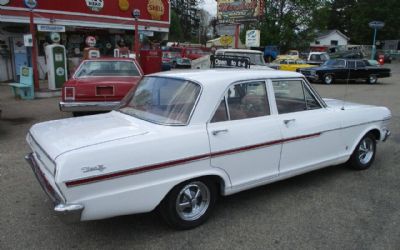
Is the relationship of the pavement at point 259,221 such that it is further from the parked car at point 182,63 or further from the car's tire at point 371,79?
the parked car at point 182,63

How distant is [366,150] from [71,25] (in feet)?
49.7

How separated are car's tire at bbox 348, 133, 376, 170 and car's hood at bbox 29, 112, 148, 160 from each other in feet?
10.7

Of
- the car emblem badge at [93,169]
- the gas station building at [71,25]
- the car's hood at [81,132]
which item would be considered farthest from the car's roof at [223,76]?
the gas station building at [71,25]

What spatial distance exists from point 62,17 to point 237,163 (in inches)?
605

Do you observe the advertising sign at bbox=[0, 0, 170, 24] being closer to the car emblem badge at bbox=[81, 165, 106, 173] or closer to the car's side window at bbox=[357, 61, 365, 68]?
the car's side window at bbox=[357, 61, 365, 68]

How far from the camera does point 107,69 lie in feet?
29.5

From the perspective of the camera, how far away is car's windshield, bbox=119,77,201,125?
3.63 m

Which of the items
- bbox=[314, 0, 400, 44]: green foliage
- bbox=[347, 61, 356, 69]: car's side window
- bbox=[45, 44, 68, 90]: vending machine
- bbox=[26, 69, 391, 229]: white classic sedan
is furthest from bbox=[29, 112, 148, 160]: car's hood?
bbox=[314, 0, 400, 44]: green foliage

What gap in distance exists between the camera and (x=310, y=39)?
4297 cm

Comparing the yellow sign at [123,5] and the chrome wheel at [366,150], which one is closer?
the chrome wheel at [366,150]

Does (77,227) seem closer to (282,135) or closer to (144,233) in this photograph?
(144,233)

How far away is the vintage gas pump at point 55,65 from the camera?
13.5 meters

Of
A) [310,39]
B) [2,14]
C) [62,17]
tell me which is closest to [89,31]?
[62,17]

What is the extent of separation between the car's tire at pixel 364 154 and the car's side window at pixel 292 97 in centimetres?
107
